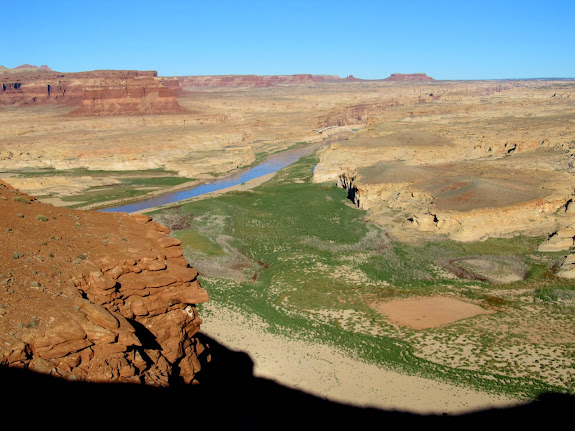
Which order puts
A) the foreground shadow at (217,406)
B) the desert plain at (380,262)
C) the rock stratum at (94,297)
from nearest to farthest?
the foreground shadow at (217,406), the rock stratum at (94,297), the desert plain at (380,262)

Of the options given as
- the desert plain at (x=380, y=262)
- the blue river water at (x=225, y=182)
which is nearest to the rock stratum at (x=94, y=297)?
the desert plain at (x=380, y=262)

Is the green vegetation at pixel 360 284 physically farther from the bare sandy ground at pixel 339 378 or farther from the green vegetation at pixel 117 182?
the green vegetation at pixel 117 182

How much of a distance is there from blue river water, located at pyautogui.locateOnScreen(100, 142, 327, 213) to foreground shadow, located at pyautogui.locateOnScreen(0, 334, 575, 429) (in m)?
36.6

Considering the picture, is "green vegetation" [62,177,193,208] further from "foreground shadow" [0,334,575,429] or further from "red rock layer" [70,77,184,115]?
"red rock layer" [70,77,184,115]

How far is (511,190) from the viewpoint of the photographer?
36875 mm

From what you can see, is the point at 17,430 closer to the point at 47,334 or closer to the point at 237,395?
the point at 47,334

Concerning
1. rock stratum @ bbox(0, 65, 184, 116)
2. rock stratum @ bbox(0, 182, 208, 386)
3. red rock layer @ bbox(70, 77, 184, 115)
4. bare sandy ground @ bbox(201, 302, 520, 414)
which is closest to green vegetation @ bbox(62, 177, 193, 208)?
bare sandy ground @ bbox(201, 302, 520, 414)

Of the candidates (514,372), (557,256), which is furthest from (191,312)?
(557,256)

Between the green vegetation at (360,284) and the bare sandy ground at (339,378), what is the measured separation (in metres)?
0.69

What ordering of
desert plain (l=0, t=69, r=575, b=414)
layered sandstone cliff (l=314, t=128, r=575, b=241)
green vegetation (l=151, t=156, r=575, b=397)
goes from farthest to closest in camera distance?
layered sandstone cliff (l=314, t=128, r=575, b=241) < green vegetation (l=151, t=156, r=575, b=397) < desert plain (l=0, t=69, r=575, b=414)

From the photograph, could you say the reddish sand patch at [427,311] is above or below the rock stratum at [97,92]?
below

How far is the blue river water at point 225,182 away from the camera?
2182 inches

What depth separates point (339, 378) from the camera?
1927 cm

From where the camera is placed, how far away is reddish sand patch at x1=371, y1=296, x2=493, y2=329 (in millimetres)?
23062
